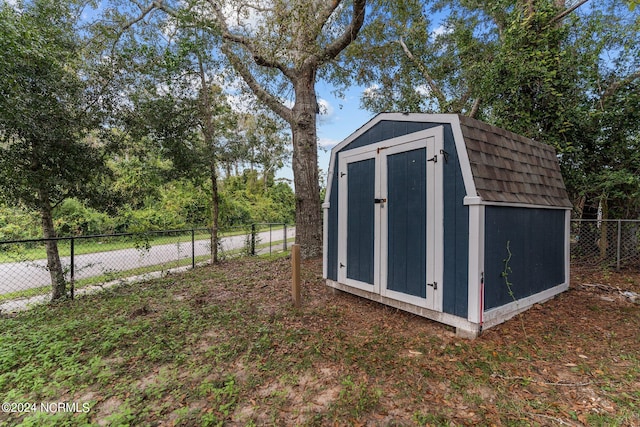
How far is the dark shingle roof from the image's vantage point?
8.97 ft

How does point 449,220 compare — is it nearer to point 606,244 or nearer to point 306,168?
point 306,168

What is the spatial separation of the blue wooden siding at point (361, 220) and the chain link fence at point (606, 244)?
4.72 m

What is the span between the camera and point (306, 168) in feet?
21.5

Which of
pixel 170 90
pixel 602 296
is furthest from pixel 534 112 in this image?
pixel 170 90

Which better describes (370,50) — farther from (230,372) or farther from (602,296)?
(230,372)

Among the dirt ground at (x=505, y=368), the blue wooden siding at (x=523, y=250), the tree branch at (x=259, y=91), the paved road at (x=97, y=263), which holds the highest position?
the tree branch at (x=259, y=91)

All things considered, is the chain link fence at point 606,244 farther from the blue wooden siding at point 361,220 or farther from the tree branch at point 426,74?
the blue wooden siding at point 361,220

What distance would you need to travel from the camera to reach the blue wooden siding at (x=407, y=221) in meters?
2.97

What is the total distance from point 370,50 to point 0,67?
7316 mm

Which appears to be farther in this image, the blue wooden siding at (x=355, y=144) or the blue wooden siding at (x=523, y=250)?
the blue wooden siding at (x=355, y=144)

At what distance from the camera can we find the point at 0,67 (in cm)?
312

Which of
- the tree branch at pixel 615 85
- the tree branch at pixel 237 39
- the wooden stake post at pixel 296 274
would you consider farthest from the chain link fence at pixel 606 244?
the tree branch at pixel 237 39

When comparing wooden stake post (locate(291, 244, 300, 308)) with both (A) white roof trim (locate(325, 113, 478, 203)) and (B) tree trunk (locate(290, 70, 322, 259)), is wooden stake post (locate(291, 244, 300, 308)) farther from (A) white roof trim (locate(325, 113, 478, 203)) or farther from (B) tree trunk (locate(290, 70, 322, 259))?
(B) tree trunk (locate(290, 70, 322, 259))

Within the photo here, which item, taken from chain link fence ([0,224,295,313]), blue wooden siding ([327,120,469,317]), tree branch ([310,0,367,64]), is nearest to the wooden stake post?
blue wooden siding ([327,120,469,317])
